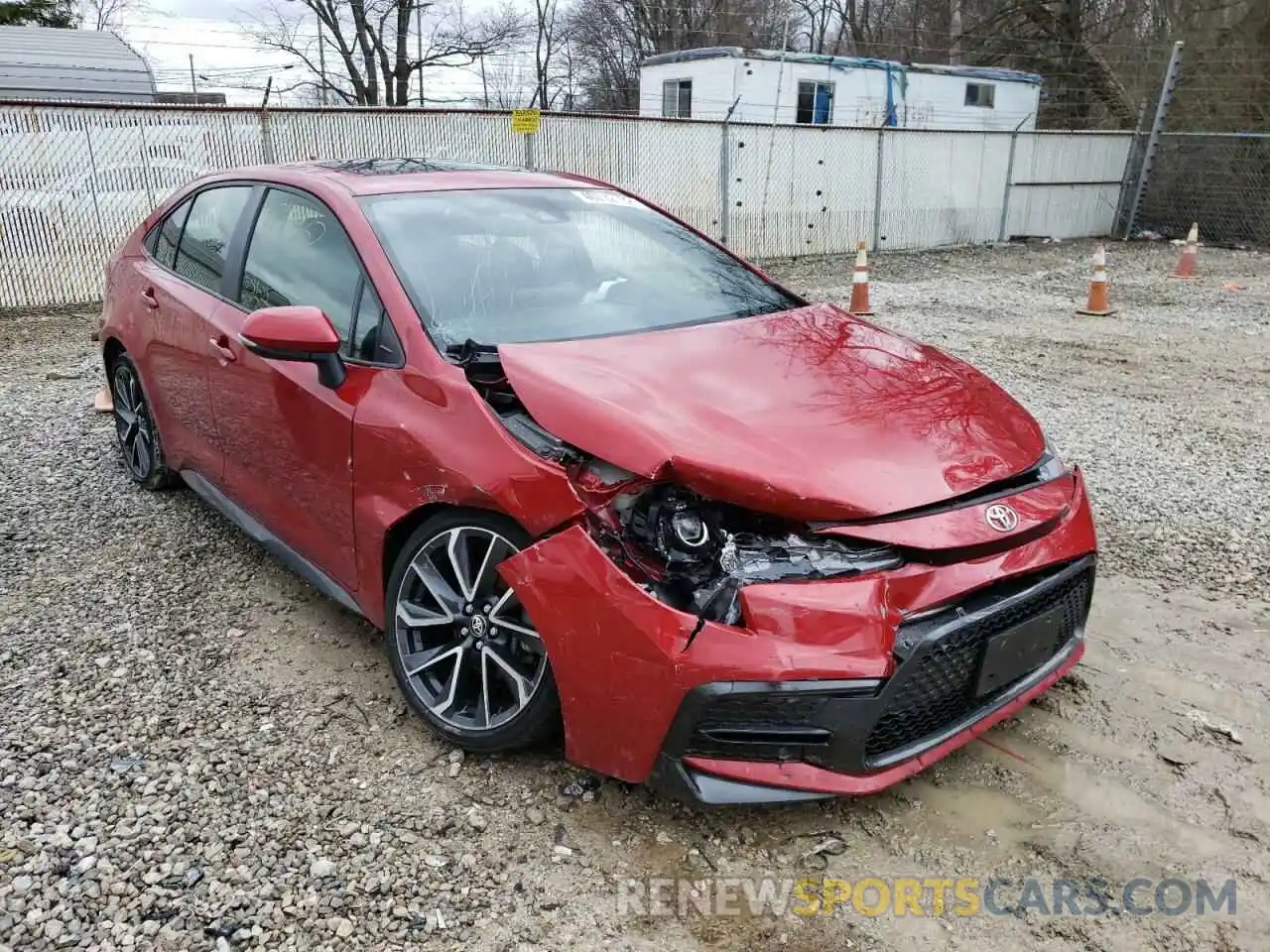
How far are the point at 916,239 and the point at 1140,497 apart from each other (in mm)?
12040

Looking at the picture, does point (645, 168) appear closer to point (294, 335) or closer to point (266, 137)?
point (266, 137)

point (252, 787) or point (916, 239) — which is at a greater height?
point (916, 239)

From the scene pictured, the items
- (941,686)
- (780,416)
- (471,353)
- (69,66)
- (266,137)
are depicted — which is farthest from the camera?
(69,66)

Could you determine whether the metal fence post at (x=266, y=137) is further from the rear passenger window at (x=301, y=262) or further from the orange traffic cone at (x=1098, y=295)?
the orange traffic cone at (x=1098, y=295)

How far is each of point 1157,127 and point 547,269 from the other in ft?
57.1

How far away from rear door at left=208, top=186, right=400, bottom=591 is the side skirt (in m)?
0.04

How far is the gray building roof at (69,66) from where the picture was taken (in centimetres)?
1808

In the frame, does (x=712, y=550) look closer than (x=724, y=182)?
Yes

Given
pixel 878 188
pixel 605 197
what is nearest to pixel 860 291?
pixel 878 188

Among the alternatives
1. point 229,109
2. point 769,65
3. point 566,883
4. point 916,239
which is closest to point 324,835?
point 566,883

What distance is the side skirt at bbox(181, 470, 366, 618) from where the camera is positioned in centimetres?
314

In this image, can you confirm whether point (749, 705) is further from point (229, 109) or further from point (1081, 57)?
point (1081, 57)

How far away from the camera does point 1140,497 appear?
4637 mm

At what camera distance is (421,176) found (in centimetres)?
353
